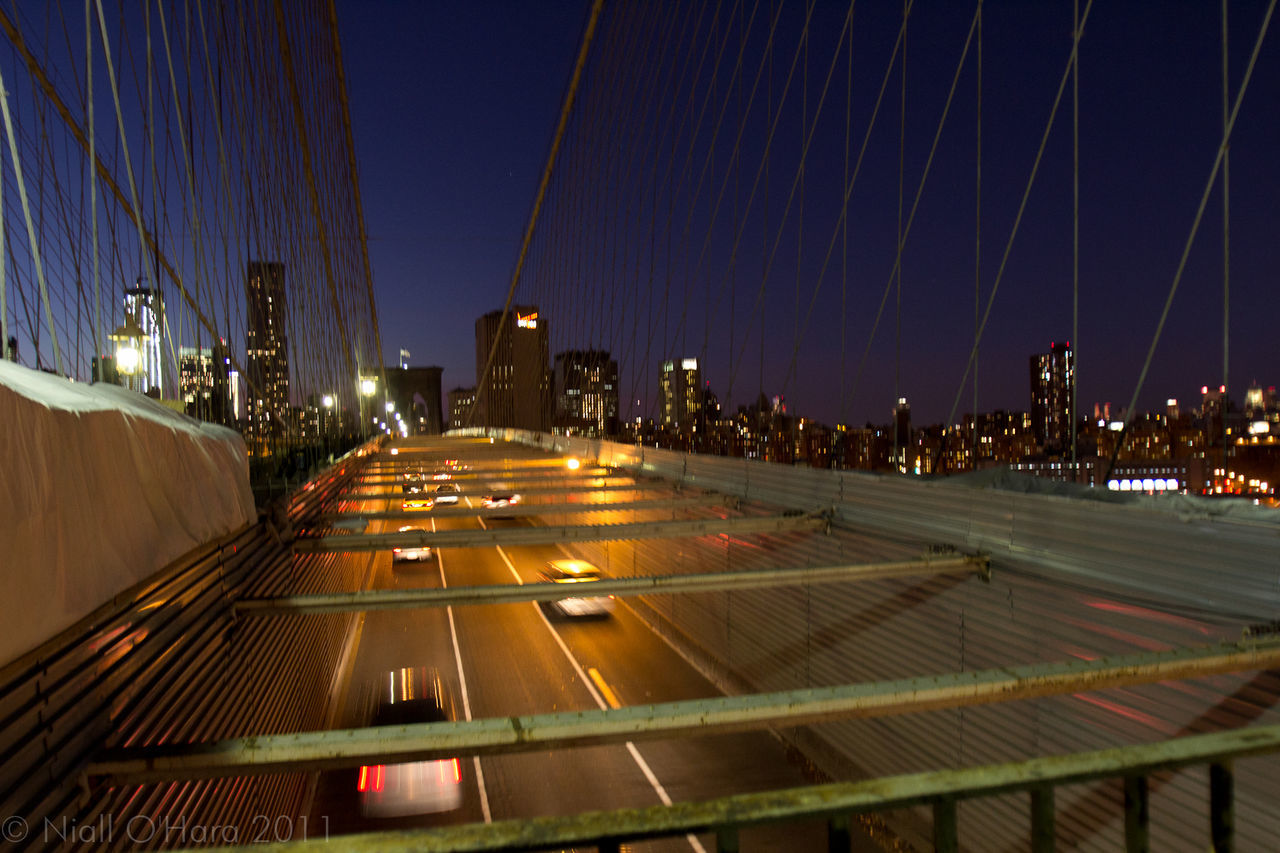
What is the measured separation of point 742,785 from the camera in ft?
24.2

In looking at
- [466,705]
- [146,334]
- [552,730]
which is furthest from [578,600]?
[552,730]

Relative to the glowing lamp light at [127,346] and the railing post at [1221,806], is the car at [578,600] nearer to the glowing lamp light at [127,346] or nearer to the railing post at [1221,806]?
the glowing lamp light at [127,346]

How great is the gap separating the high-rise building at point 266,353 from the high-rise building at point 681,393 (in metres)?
5.35

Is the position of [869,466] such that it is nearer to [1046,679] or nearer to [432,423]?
[1046,679]

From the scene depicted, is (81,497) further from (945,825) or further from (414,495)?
(414,495)

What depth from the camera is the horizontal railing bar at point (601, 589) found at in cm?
345

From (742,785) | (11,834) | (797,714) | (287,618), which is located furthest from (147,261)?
(742,785)

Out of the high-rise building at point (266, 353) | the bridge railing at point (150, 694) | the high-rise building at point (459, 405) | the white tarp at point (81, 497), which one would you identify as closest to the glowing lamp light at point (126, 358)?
the high-rise building at point (266, 353)

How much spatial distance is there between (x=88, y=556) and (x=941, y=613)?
421 centimetres

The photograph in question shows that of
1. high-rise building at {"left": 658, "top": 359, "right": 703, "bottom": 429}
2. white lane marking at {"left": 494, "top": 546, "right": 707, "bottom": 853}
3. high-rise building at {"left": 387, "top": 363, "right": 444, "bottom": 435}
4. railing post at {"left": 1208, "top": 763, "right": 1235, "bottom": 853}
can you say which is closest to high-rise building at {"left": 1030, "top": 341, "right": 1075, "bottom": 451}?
white lane marking at {"left": 494, "top": 546, "right": 707, "bottom": 853}

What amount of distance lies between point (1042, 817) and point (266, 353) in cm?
1004

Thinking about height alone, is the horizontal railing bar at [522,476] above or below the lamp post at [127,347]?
below

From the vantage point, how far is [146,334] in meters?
5.63

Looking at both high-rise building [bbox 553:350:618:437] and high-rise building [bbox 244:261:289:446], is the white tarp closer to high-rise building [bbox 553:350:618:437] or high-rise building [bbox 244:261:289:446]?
high-rise building [bbox 244:261:289:446]
